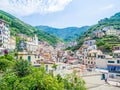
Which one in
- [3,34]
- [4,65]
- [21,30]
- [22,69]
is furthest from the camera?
[21,30]

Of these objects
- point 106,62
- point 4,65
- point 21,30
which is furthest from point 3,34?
point 21,30

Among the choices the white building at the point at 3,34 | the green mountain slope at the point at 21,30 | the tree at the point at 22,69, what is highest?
the green mountain slope at the point at 21,30

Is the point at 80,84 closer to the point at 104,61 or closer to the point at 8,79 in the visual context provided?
the point at 8,79

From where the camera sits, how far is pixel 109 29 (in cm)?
9369

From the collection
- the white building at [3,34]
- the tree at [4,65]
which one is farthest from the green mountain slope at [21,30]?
the tree at [4,65]

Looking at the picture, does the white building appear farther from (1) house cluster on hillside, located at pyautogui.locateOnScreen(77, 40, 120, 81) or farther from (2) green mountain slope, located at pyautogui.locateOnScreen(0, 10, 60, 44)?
(2) green mountain slope, located at pyautogui.locateOnScreen(0, 10, 60, 44)

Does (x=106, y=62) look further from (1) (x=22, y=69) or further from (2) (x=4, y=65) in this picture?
(1) (x=22, y=69)

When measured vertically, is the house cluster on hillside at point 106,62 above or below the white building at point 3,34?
below

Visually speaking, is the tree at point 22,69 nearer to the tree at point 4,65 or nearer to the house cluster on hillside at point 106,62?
the tree at point 4,65

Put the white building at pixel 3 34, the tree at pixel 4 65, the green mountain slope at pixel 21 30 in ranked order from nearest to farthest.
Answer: the tree at pixel 4 65
the white building at pixel 3 34
the green mountain slope at pixel 21 30

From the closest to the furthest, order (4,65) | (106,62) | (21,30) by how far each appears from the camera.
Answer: (4,65) < (106,62) < (21,30)

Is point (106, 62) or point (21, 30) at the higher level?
point (21, 30)

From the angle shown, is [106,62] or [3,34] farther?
[3,34]

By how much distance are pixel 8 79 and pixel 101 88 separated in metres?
15.0
